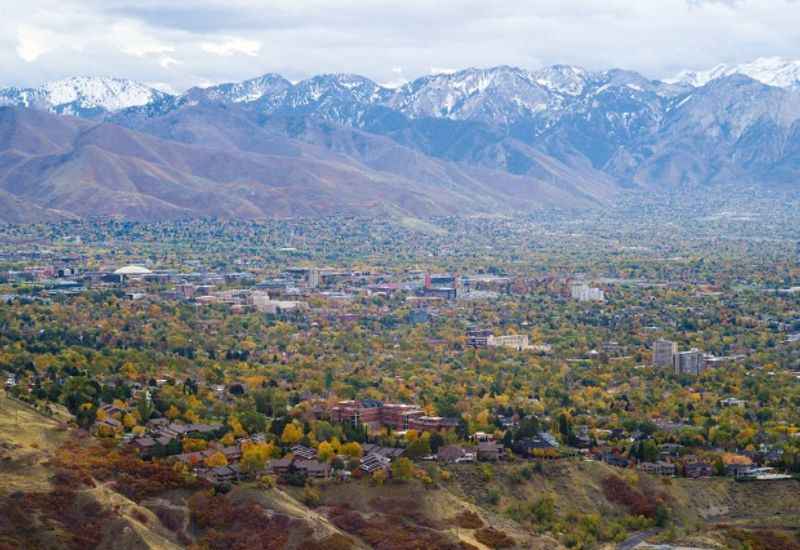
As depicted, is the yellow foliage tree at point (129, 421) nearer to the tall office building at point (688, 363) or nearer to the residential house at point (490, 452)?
the residential house at point (490, 452)

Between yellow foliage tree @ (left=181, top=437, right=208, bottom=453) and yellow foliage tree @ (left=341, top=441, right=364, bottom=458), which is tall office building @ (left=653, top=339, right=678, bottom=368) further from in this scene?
yellow foliage tree @ (left=181, top=437, right=208, bottom=453)

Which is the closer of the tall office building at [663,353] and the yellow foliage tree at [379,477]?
the yellow foliage tree at [379,477]

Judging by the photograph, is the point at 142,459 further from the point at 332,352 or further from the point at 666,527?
the point at 332,352

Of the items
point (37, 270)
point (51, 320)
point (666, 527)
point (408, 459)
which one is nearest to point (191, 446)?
point (408, 459)

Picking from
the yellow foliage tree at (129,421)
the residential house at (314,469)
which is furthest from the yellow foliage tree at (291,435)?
the yellow foliage tree at (129,421)

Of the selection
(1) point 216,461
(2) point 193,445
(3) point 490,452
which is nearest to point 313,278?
(3) point 490,452

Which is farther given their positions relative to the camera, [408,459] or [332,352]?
[332,352]

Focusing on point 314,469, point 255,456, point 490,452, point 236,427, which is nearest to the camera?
point 314,469

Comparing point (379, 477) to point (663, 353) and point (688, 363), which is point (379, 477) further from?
point (663, 353)

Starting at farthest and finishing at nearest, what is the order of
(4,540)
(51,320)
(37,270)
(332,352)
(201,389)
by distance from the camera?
(37,270), (51,320), (332,352), (201,389), (4,540)
